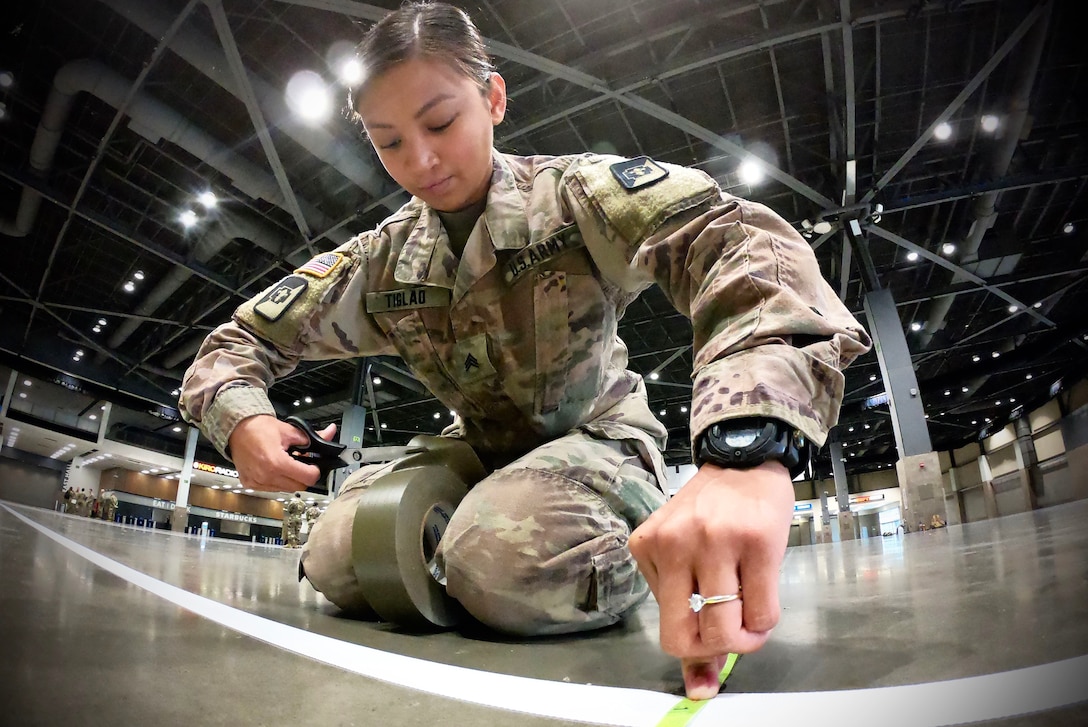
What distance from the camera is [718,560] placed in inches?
16.7

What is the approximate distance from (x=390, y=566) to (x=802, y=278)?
2.61ft

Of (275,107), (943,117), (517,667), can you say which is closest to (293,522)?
(275,107)

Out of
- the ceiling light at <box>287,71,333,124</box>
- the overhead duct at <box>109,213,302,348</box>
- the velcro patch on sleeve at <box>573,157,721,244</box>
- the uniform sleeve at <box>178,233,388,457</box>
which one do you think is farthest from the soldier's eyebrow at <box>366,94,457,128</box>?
the overhead duct at <box>109,213,302,348</box>

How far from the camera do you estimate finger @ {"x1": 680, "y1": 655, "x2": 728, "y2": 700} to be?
0.50m

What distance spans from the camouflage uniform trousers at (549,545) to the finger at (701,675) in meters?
0.39

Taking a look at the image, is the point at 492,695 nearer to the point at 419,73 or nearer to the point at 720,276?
the point at 720,276

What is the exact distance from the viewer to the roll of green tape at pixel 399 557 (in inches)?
36.9

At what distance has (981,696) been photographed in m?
0.42

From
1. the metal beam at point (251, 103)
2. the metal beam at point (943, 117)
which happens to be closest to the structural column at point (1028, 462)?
the metal beam at point (943, 117)

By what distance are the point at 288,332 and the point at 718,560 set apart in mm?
1117

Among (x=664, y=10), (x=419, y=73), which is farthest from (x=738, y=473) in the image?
(x=664, y=10)

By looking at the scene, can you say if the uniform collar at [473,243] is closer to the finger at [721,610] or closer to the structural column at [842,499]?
the finger at [721,610]

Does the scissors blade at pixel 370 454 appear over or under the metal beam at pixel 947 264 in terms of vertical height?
under

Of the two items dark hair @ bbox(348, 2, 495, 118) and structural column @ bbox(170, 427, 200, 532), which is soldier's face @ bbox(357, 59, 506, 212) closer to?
dark hair @ bbox(348, 2, 495, 118)
